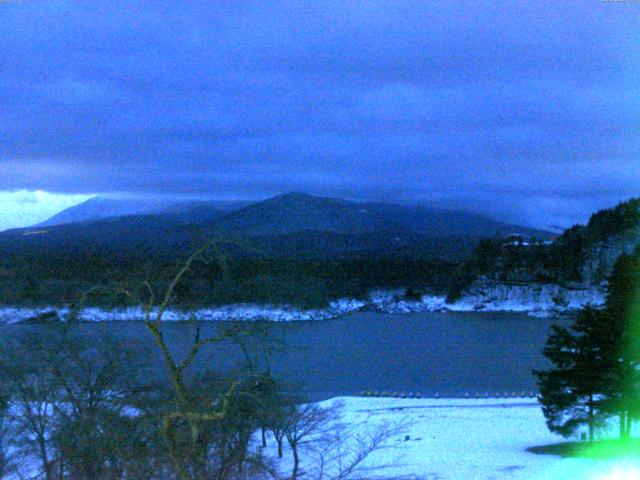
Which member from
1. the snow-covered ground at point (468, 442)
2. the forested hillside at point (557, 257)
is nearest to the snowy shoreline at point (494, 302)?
the forested hillside at point (557, 257)

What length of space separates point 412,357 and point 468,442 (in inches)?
456

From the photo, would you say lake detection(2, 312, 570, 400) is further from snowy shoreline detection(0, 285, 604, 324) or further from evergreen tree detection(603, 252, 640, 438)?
evergreen tree detection(603, 252, 640, 438)

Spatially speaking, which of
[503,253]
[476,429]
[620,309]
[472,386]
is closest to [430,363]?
[472,386]

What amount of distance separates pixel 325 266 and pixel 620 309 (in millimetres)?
22669

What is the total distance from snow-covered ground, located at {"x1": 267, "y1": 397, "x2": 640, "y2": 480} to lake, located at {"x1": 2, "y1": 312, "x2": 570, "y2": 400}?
68.6 inches

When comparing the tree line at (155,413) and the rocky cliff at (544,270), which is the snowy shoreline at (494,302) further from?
the tree line at (155,413)

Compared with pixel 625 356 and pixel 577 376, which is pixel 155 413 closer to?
pixel 577 376

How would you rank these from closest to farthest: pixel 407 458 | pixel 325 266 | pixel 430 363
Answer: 1. pixel 407 458
2. pixel 430 363
3. pixel 325 266

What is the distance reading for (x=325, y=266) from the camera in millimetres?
32688

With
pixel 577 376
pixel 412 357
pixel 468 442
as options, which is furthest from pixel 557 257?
pixel 577 376

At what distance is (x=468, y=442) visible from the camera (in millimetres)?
13547

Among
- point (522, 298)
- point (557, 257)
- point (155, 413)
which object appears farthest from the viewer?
point (522, 298)

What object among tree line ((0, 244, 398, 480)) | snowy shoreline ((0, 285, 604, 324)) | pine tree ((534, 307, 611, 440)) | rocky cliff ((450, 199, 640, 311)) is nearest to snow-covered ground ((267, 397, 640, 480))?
pine tree ((534, 307, 611, 440))

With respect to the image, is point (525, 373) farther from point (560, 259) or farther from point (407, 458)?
point (560, 259)
